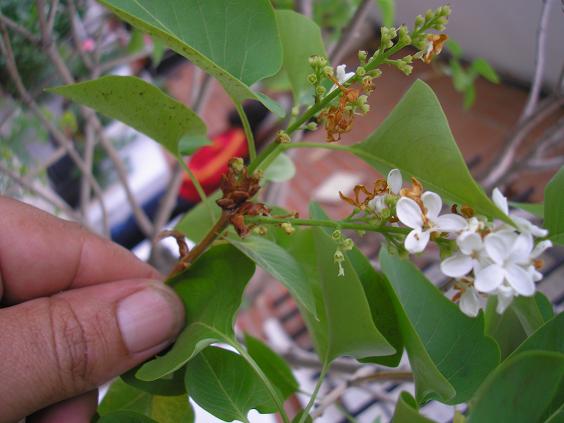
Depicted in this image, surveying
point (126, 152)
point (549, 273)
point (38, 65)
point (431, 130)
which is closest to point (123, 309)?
point (431, 130)

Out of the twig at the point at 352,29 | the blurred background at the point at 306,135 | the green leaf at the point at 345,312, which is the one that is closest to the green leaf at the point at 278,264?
the green leaf at the point at 345,312

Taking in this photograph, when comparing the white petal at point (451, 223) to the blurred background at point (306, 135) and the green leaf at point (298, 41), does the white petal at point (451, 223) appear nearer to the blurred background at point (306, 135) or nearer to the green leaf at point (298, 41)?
the green leaf at point (298, 41)

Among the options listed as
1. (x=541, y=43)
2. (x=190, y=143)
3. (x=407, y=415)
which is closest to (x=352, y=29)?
(x=541, y=43)

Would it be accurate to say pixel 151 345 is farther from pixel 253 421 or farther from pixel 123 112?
pixel 253 421

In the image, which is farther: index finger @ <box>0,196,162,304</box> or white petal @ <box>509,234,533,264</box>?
index finger @ <box>0,196,162,304</box>

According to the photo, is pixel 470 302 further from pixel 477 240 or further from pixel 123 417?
pixel 123 417

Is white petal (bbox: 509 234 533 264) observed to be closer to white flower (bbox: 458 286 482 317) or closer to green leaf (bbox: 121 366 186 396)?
white flower (bbox: 458 286 482 317)

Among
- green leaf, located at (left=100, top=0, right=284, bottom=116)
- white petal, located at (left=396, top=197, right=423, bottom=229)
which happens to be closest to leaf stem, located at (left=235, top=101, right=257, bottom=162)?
green leaf, located at (left=100, top=0, right=284, bottom=116)

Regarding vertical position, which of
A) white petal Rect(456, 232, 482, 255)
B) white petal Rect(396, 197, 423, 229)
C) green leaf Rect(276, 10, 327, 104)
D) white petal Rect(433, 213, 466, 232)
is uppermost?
green leaf Rect(276, 10, 327, 104)
